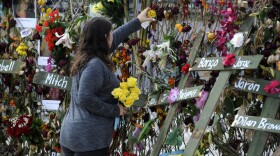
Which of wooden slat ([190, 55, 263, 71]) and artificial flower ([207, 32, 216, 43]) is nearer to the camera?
wooden slat ([190, 55, 263, 71])

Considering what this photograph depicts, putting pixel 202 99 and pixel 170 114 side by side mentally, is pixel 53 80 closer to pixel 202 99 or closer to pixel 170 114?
pixel 170 114

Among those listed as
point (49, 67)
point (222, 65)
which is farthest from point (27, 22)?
point (222, 65)

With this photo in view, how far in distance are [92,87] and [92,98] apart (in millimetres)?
67

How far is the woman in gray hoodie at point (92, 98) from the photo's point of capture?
124 inches

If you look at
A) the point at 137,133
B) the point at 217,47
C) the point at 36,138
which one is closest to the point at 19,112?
the point at 36,138

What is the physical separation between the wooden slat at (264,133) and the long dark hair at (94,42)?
1.06 metres

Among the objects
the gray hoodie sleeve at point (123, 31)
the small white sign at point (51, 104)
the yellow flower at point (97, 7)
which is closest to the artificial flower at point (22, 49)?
the small white sign at point (51, 104)

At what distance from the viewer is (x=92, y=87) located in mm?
3133

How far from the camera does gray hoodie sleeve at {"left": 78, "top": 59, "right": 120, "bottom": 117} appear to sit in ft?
10.2

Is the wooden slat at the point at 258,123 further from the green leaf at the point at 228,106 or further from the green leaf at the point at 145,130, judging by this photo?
the green leaf at the point at 145,130

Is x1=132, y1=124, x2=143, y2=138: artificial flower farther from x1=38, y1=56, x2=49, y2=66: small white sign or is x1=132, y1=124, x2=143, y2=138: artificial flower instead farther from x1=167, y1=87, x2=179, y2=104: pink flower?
x1=38, y1=56, x2=49, y2=66: small white sign

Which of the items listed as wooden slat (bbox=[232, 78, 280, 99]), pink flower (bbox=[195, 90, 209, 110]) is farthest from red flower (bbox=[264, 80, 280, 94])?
pink flower (bbox=[195, 90, 209, 110])

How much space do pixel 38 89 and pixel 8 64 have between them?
0.35 m

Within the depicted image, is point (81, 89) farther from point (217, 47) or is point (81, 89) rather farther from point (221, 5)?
point (221, 5)
